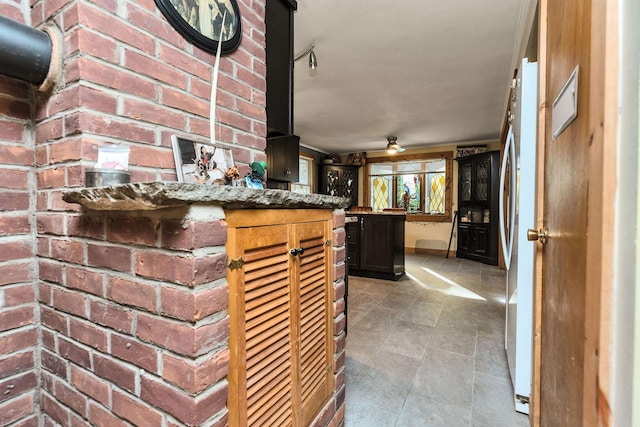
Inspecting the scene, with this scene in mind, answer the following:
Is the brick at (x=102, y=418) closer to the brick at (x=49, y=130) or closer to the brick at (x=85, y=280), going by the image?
the brick at (x=85, y=280)

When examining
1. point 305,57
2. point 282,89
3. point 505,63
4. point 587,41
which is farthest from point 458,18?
point 587,41

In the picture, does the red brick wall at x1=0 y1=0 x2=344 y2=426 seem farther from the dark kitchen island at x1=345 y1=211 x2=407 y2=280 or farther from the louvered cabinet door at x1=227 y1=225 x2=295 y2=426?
the dark kitchen island at x1=345 y1=211 x2=407 y2=280

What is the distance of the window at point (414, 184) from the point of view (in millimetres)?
6562

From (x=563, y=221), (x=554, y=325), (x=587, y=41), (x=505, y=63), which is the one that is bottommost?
(x=554, y=325)

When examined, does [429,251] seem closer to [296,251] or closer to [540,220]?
[540,220]

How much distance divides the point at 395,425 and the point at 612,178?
153 centimetres

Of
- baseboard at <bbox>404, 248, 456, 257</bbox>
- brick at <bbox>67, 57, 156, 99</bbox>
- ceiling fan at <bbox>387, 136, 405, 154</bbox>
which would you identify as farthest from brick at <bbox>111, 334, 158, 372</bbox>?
baseboard at <bbox>404, 248, 456, 257</bbox>

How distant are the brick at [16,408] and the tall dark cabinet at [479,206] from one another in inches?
232

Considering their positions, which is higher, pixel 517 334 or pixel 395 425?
pixel 517 334

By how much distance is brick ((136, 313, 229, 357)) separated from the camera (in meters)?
0.66

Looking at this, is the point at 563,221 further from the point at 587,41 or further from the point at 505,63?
the point at 505,63

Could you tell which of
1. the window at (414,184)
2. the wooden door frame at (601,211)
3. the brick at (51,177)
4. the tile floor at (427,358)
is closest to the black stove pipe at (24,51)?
the brick at (51,177)

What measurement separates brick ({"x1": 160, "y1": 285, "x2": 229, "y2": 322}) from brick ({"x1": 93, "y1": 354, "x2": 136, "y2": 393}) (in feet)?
0.82

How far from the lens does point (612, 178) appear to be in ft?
1.46
